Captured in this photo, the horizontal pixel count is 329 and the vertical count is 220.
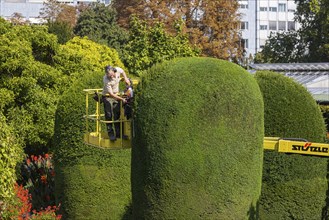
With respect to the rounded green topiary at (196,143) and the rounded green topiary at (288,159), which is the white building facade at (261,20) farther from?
the rounded green topiary at (196,143)

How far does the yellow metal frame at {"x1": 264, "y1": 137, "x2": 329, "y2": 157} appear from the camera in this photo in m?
10.1

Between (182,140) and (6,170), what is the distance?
331cm

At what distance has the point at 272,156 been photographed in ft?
38.2

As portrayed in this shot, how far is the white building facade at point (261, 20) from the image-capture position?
275 feet

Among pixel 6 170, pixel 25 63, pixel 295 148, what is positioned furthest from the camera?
pixel 25 63

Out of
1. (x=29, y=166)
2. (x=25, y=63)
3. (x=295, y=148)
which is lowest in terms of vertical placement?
(x=29, y=166)

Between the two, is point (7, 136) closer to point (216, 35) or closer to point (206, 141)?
point (206, 141)

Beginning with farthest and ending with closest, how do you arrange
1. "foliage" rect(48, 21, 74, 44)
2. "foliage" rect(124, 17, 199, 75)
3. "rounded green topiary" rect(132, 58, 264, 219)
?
1. "foliage" rect(48, 21, 74, 44)
2. "foliage" rect(124, 17, 199, 75)
3. "rounded green topiary" rect(132, 58, 264, 219)

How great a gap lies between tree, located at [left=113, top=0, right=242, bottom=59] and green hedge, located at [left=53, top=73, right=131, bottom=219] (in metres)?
33.0

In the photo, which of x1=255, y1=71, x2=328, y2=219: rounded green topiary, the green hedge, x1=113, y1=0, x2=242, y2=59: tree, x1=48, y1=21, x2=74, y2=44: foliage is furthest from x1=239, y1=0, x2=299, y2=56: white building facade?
x1=255, y1=71, x2=328, y2=219: rounded green topiary

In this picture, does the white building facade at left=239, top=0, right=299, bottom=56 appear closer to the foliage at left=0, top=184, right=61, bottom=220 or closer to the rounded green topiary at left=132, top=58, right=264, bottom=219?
the foliage at left=0, top=184, right=61, bottom=220

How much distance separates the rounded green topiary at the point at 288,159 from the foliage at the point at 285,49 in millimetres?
38157

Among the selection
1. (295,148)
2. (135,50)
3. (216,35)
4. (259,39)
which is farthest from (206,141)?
(259,39)

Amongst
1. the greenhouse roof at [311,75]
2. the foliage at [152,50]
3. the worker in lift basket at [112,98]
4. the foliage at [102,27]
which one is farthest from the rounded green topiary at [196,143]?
the foliage at [102,27]
